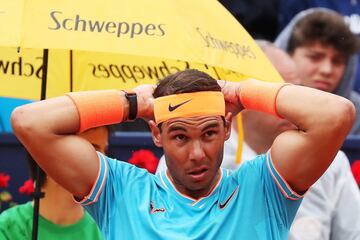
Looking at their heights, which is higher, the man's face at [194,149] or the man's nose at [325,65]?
the man's nose at [325,65]

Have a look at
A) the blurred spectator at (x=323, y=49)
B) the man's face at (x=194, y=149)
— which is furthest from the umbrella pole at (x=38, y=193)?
the blurred spectator at (x=323, y=49)

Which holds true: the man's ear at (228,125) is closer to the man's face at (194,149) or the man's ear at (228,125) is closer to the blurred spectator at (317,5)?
the man's face at (194,149)

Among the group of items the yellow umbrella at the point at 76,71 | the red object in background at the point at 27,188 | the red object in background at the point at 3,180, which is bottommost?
the red object in background at the point at 27,188

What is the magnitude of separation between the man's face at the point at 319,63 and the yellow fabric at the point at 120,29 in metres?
2.61

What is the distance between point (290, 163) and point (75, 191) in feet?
2.72

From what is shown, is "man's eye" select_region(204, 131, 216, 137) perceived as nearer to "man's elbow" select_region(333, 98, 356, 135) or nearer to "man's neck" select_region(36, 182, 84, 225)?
"man's elbow" select_region(333, 98, 356, 135)

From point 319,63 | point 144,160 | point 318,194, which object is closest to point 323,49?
point 319,63

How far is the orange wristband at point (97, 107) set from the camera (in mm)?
4109

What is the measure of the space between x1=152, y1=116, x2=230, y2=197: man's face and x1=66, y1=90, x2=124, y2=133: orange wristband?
8.7 inches

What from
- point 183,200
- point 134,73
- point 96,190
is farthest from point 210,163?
point 134,73

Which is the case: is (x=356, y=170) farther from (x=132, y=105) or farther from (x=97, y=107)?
(x=97, y=107)

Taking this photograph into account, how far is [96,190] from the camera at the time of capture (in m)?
4.07

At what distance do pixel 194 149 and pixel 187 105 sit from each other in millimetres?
183

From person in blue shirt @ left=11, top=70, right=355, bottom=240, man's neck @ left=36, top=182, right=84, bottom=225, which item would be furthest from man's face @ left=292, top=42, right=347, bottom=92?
person in blue shirt @ left=11, top=70, right=355, bottom=240
